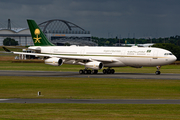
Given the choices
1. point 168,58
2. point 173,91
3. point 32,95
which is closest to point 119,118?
point 32,95

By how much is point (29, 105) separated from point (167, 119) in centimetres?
1108

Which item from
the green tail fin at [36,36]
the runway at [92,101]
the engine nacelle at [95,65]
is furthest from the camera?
the green tail fin at [36,36]

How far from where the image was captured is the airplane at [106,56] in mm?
57875

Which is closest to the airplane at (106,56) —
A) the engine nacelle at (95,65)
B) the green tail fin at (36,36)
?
the engine nacelle at (95,65)

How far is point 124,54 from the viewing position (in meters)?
59.9

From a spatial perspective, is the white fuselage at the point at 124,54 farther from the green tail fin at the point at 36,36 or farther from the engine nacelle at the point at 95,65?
the green tail fin at the point at 36,36

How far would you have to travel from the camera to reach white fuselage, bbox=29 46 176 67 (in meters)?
57.6

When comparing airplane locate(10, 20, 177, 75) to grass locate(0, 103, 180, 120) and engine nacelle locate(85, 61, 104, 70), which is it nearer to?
engine nacelle locate(85, 61, 104, 70)

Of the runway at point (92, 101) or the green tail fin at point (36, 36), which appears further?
the green tail fin at point (36, 36)

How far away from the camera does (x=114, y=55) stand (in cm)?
6097

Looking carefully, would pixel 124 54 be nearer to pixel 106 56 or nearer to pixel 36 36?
pixel 106 56

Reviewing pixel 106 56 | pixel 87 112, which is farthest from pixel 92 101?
pixel 106 56

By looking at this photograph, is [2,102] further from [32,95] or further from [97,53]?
[97,53]

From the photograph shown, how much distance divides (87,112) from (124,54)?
37129 millimetres
